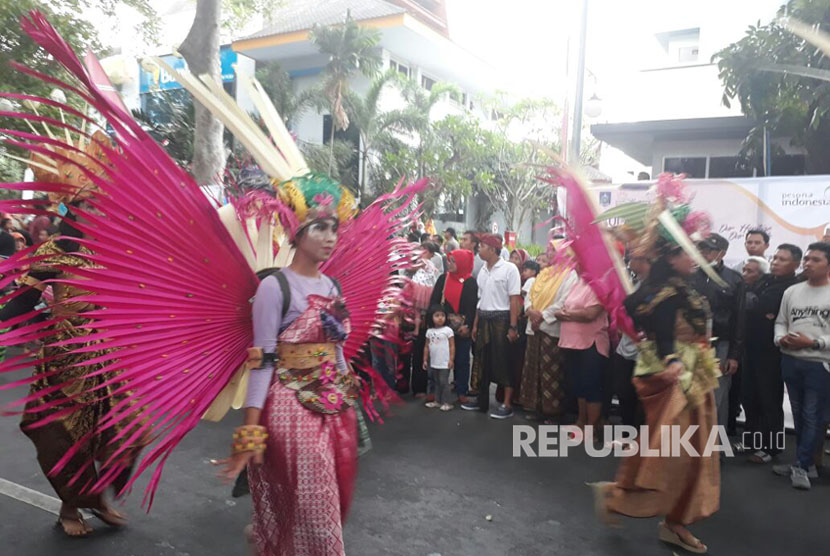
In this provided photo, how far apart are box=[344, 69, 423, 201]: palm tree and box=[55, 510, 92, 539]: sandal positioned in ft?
57.2

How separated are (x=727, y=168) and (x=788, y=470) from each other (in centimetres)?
866

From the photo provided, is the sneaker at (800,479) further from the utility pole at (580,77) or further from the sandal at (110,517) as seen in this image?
the utility pole at (580,77)

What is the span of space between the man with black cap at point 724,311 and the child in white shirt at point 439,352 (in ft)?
8.07

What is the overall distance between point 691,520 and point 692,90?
1064 cm

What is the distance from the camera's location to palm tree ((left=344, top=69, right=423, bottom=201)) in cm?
2056

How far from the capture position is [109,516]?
3.55 m

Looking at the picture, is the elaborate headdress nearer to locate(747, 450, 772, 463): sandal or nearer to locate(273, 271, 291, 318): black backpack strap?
locate(273, 271, 291, 318): black backpack strap

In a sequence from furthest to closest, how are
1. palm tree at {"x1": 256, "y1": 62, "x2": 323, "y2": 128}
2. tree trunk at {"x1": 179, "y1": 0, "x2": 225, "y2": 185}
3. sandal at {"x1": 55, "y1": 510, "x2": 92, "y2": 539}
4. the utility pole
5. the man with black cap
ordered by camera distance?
palm tree at {"x1": 256, "y1": 62, "x2": 323, "y2": 128}, tree trunk at {"x1": 179, "y1": 0, "x2": 225, "y2": 185}, the utility pole, the man with black cap, sandal at {"x1": 55, "y1": 510, "x2": 92, "y2": 539}

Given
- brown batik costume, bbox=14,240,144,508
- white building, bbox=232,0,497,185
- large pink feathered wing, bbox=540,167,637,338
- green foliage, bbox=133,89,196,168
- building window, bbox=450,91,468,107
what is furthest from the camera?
building window, bbox=450,91,468,107

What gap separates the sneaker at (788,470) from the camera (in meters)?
4.60

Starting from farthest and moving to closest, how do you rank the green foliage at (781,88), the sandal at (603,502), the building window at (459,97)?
the building window at (459,97)
the green foliage at (781,88)
the sandal at (603,502)

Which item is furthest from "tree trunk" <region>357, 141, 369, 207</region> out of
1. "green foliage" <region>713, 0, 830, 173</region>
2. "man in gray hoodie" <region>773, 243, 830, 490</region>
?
"man in gray hoodie" <region>773, 243, 830, 490</region>

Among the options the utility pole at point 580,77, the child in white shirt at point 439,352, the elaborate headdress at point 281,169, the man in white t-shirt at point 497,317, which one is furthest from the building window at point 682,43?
the elaborate headdress at point 281,169

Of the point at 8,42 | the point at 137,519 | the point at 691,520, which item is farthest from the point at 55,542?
the point at 8,42
